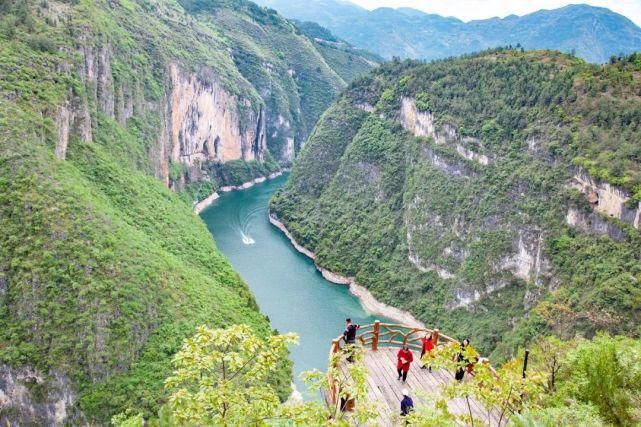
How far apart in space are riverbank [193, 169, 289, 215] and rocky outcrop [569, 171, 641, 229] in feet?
183

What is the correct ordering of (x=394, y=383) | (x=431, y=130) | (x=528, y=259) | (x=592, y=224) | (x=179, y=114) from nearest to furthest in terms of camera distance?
1. (x=394, y=383)
2. (x=592, y=224)
3. (x=528, y=259)
4. (x=431, y=130)
5. (x=179, y=114)

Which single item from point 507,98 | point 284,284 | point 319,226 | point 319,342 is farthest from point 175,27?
point 319,342

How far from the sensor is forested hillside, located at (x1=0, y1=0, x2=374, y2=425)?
29891 millimetres

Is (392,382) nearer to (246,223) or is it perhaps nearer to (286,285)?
(286,285)

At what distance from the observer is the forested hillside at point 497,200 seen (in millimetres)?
38875

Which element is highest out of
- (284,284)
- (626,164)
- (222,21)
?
(222,21)

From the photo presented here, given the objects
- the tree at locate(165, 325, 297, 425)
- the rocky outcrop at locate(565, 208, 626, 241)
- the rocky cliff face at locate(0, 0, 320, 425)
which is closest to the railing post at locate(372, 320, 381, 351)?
the tree at locate(165, 325, 297, 425)

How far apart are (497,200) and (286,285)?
76.5 ft

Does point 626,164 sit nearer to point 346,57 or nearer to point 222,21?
point 222,21

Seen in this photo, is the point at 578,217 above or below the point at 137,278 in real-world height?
above

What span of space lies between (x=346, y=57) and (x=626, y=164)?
136768 mm

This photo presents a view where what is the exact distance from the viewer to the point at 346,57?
168 meters

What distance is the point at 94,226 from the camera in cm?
3522

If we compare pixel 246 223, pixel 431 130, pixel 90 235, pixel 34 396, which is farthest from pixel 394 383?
pixel 246 223
